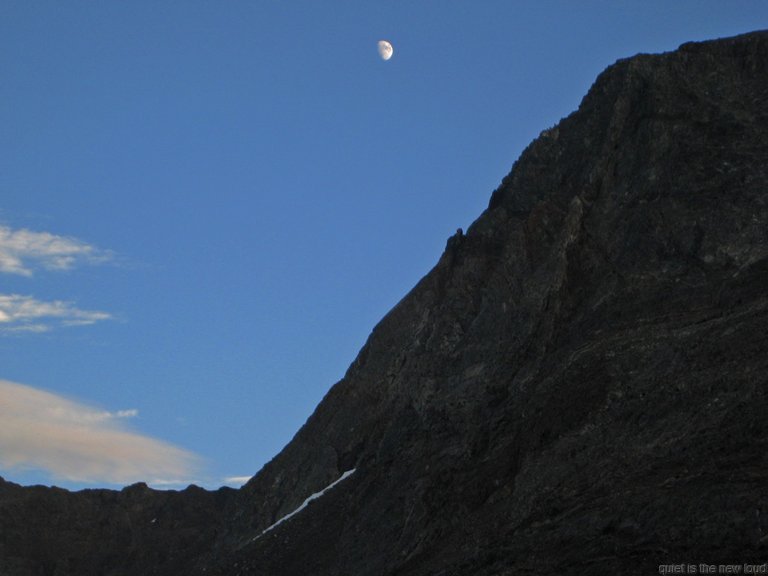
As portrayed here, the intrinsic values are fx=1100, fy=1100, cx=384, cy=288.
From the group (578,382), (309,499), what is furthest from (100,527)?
(578,382)

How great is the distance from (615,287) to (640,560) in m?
21.4

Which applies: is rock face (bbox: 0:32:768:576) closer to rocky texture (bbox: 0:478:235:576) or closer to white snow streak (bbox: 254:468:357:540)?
white snow streak (bbox: 254:468:357:540)

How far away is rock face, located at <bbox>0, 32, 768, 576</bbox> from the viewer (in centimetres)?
3391

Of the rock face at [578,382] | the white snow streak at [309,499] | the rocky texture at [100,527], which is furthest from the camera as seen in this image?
the rocky texture at [100,527]

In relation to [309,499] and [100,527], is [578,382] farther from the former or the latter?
[100,527]

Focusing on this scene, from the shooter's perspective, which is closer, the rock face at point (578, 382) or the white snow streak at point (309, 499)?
the rock face at point (578, 382)

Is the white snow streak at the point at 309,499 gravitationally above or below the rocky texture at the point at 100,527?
below

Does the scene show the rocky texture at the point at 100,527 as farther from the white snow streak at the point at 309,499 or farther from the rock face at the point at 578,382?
the white snow streak at the point at 309,499

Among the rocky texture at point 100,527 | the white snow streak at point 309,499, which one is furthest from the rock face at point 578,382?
the rocky texture at point 100,527

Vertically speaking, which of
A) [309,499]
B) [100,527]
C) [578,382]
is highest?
[100,527]

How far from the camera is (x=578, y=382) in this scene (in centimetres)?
4397

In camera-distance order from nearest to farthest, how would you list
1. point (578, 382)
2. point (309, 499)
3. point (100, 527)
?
point (578, 382) < point (309, 499) < point (100, 527)

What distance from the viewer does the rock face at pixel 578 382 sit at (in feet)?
111

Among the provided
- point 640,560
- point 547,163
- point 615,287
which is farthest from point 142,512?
point 640,560
